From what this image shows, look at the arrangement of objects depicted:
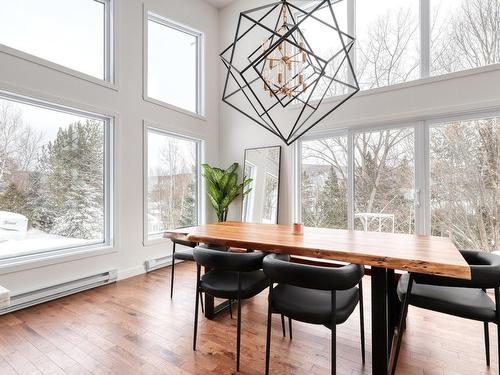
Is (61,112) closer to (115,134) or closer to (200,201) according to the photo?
(115,134)

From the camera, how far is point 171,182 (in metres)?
4.48

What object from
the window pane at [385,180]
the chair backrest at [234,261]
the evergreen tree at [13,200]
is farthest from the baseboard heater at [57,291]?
the window pane at [385,180]

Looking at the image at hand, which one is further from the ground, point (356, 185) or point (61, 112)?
point (61, 112)

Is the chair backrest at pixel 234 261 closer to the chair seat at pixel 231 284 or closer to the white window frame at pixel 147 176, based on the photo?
the chair seat at pixel 231 284

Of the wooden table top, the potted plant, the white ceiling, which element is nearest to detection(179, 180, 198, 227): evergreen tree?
the potted plant

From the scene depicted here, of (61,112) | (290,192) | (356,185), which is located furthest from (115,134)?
(356,185)

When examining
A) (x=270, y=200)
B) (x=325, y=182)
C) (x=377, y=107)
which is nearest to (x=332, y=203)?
(x=325, y=182)

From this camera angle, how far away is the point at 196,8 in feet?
15.8

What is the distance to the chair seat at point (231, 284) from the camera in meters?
1.90

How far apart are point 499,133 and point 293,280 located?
3251mm

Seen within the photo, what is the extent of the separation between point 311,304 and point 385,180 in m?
2.72

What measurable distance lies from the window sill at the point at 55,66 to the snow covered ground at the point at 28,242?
5.73ft

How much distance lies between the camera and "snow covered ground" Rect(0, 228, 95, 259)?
9.10 feet

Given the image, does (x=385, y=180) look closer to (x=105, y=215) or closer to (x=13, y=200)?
(x=105, y=215)
